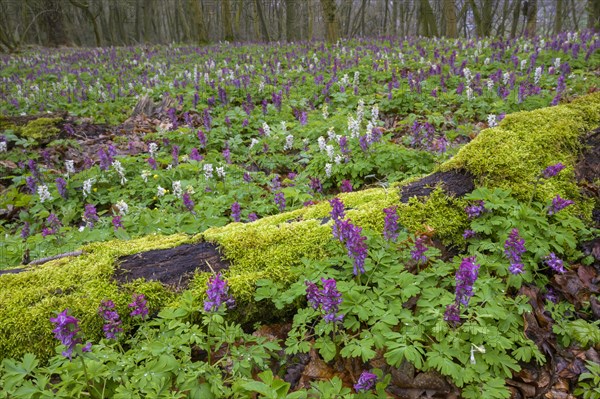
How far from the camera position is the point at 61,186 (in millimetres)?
5297

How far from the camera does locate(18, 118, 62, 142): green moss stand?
301 inches

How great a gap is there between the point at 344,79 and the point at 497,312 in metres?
7.45

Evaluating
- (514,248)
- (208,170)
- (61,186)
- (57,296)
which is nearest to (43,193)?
(61,186)

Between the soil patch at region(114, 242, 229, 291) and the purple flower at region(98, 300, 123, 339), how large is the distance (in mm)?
361

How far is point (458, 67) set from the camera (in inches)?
384

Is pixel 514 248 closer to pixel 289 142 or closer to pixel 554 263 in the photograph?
pixel 554 263

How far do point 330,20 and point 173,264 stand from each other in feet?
53.7

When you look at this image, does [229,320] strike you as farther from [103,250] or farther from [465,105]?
[465,105]

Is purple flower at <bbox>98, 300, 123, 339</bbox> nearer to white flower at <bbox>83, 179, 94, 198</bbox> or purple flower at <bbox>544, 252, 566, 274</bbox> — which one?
purple flower at <bbox>544, 252, 566, 274</bbox>

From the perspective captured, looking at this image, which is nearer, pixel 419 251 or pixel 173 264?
pixel 419 251

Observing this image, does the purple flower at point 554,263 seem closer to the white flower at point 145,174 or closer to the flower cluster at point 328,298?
the flower cluster at point 328,298

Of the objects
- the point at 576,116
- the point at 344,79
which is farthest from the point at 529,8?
the point at 576,116

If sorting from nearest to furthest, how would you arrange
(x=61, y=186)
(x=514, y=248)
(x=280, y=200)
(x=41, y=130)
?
(x=514, y=248) → (x=280, y=200) → (x=61, y=186) → (x=41, y=130)

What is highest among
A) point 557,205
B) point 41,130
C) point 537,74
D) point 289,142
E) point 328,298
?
point 537,74
